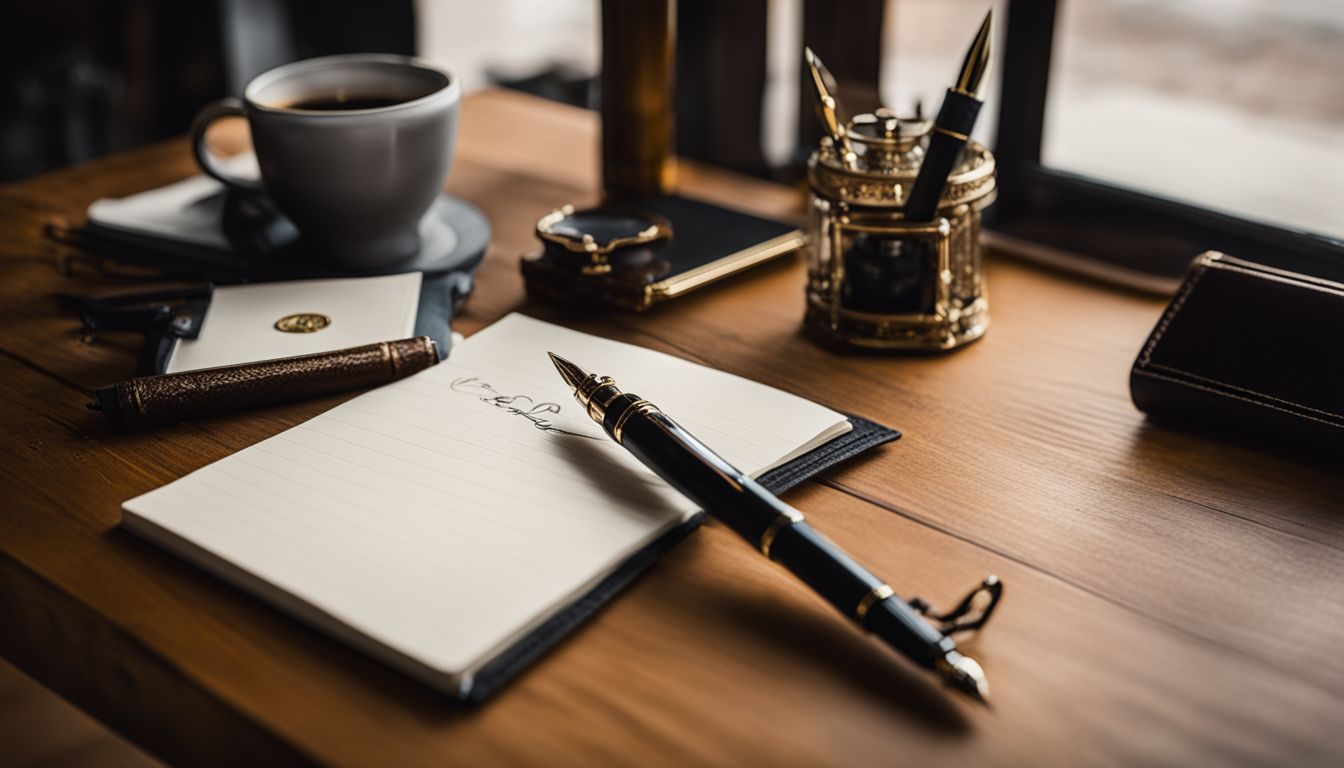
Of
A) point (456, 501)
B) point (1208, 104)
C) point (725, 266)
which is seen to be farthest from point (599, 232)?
point (1208, 104)

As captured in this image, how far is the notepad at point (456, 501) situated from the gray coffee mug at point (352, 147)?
0.16 m

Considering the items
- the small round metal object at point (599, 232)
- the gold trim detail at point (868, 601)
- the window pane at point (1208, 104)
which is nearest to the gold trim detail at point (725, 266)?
the small round metal object at point (599, 232)

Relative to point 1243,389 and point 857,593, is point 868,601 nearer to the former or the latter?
point 857,593

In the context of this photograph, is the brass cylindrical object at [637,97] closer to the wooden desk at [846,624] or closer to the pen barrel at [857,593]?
the wooden desk at [846,624]

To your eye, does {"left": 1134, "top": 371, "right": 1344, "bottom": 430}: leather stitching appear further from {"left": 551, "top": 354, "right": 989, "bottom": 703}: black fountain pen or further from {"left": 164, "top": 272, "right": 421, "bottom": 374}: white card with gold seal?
{"left": 164, "top": 272, "right": 421, "bottom": 374}: white card with gold seal

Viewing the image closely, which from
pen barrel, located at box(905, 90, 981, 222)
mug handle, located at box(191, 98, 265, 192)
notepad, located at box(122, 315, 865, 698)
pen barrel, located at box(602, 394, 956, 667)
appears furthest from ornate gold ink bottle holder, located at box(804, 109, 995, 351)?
mug handle, located at box(191, 98, 265, 192)

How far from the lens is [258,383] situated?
68 centimetres

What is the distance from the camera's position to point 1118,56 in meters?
1.02

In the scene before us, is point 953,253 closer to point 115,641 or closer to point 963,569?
point 963,569

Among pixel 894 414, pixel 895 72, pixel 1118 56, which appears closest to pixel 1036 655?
pixel 894 414

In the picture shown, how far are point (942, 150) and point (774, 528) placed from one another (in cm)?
29

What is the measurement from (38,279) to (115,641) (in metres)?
0.47

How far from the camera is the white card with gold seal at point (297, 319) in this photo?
0.72 meters
